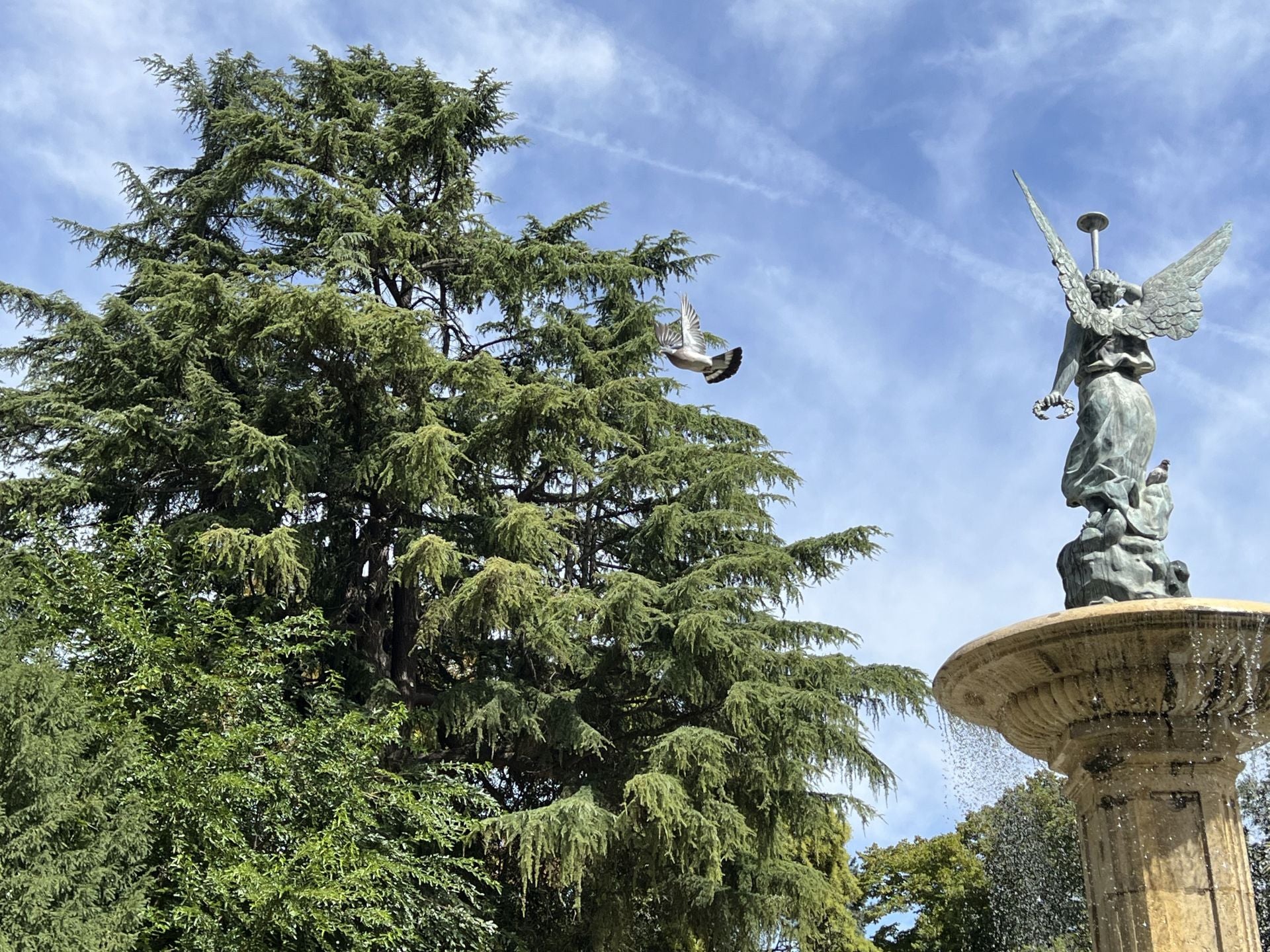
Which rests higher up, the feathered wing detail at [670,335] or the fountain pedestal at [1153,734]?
the feathered wing detail at [670,335]

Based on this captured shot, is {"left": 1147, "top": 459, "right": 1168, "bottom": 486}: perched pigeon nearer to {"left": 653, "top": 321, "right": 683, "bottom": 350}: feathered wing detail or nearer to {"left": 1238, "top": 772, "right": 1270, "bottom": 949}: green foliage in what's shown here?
{"left": 653, "top": 321, "right": 683, "bottom": 350}: feathered wing detail

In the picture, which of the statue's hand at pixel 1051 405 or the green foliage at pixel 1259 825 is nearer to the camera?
the statue's hand at pixel 1051 405

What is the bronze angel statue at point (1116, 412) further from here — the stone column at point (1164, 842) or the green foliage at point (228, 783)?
the green foliage at point (228, 783)

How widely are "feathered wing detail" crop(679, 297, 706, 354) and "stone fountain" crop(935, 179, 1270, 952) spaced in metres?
7.56

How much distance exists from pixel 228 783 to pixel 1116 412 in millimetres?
8081

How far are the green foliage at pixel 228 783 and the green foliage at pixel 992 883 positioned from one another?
1378 centimetres

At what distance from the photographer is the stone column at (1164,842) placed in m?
8.63

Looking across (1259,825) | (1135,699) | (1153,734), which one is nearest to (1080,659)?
(1135,699)

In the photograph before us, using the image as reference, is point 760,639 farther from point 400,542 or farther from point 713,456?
point 400,542

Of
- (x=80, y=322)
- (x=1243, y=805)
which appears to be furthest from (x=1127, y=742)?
(x=1243, y=805)

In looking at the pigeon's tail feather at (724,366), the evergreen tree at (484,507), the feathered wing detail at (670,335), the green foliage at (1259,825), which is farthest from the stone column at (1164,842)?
the green foliage at (1259,825)

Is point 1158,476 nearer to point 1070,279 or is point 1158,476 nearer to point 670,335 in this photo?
point 1070,279

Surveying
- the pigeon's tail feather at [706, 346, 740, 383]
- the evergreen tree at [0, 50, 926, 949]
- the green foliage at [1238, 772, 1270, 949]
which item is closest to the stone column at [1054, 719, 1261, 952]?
the evergreen tree at [0, 50, 926, 949]

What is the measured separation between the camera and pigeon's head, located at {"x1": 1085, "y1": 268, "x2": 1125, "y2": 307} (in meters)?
10.6
